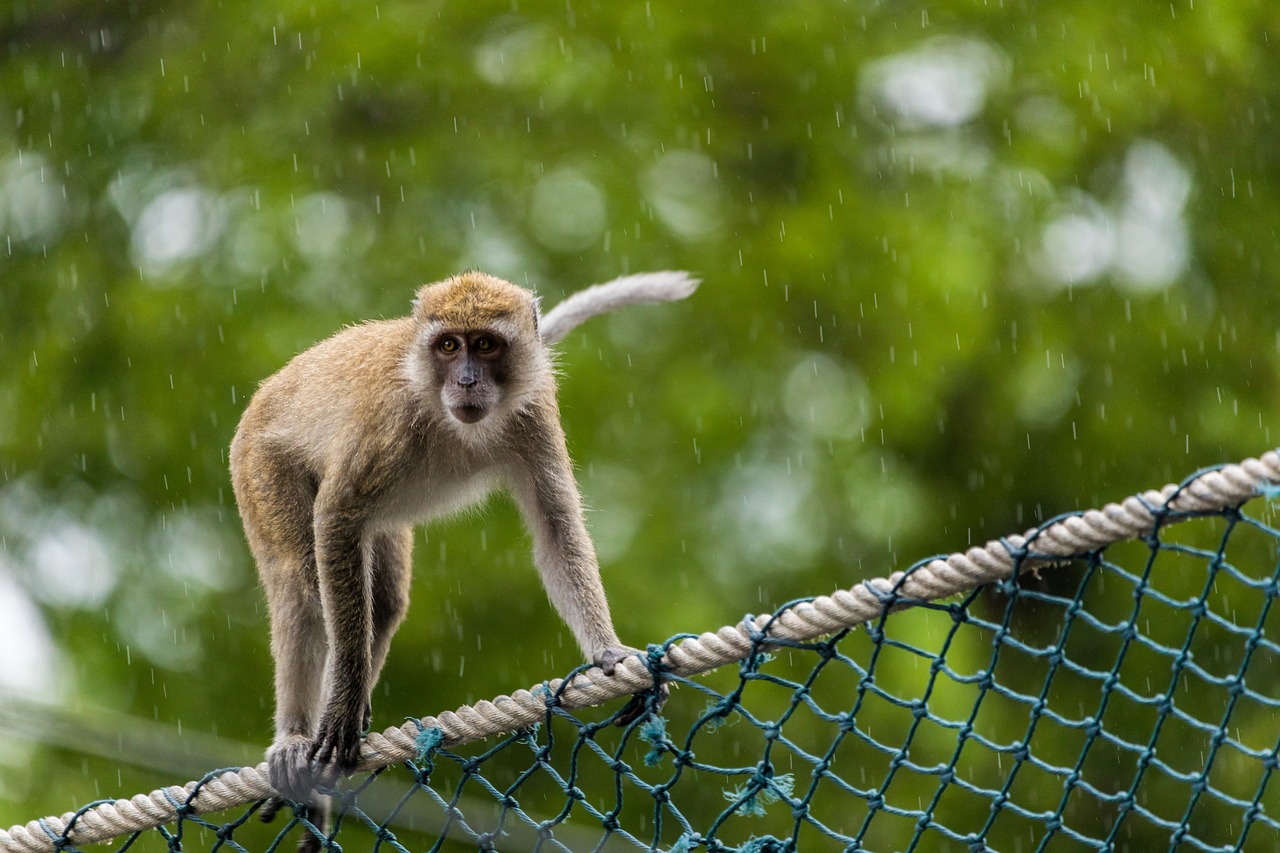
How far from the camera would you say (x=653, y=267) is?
9.10 m

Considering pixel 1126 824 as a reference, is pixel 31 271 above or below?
above

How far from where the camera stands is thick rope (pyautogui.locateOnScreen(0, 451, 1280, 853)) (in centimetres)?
297

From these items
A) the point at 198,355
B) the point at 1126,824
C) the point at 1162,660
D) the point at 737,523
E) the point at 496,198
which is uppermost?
the point at 496,198

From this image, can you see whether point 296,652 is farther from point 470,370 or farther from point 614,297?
point 614,297

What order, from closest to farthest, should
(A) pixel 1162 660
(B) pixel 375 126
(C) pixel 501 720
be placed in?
1. (C) pixel 501 720
2. (A) pixel 1162 660
3. (B) pixel 375 126

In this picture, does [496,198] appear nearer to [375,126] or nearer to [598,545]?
[375,126]

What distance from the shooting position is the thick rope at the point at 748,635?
Answer: 2.97 metres

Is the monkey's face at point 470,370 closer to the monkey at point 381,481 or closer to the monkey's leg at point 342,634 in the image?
the monkey at point 381,481

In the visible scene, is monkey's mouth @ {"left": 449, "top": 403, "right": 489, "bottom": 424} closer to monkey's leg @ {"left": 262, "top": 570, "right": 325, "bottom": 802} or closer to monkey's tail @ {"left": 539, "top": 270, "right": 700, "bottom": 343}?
monkey's leg @ {"left": 262, "top": 570, "right": 325, "bottom": 802}

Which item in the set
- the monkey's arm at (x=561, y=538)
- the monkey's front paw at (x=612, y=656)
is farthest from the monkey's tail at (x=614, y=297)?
the monkey's front paw at (x=612, y=656)

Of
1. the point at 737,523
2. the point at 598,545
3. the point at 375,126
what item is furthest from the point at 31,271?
the point at 737,523

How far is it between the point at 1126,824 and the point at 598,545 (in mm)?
3472

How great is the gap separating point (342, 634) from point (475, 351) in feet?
3.45

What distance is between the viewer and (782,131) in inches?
381
